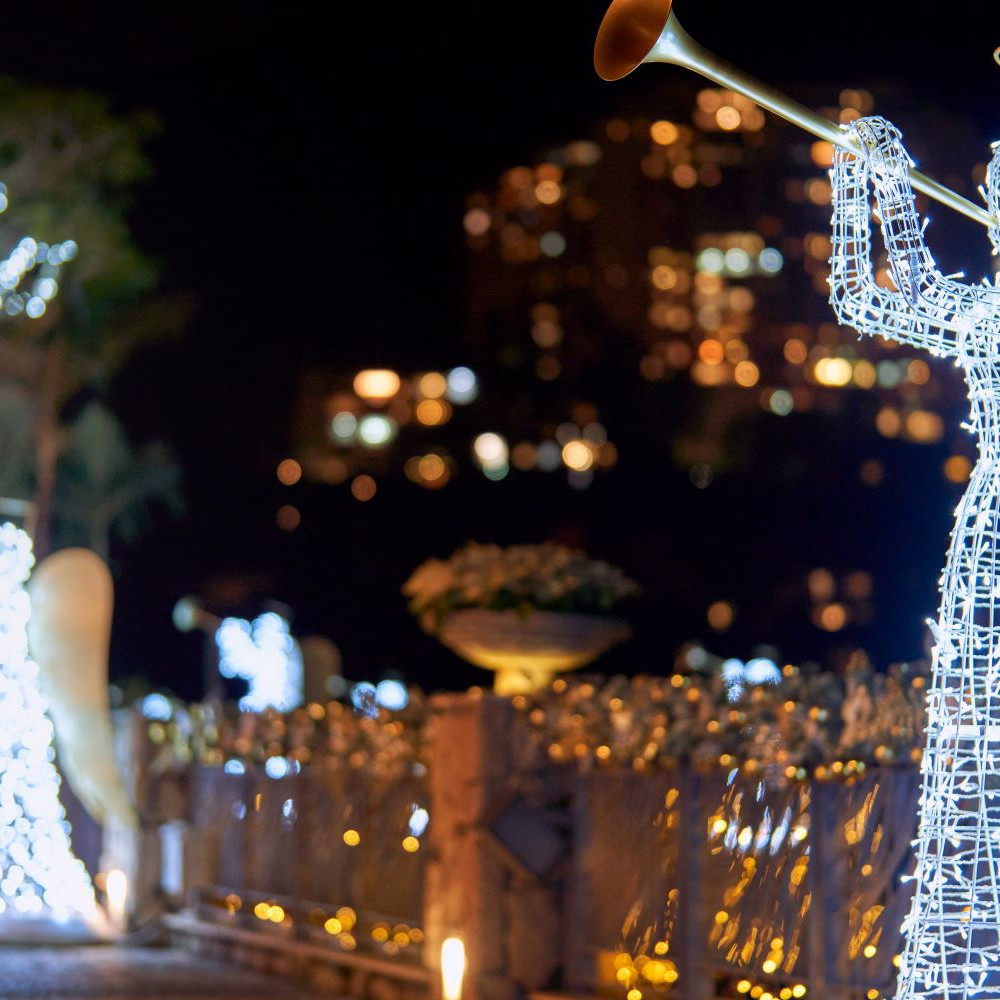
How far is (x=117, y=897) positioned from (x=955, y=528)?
926 cm

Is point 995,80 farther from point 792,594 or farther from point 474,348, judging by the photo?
point 474,348

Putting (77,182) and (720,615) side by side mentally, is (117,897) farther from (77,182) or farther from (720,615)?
(720,615)

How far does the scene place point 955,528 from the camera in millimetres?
3965

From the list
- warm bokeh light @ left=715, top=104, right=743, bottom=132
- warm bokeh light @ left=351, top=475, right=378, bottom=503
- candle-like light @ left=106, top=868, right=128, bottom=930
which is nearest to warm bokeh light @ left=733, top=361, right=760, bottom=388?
warm bokeh light @ left=351, top=475, right=378, bottom=503

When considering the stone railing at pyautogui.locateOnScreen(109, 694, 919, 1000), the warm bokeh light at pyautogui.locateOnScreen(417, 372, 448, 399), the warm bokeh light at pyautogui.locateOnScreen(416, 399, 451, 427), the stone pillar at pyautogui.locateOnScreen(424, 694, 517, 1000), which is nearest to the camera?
the stone railing at pyautogui.locateOnScreen(109, 694, 919, 1000)

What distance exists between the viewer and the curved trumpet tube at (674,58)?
346cm

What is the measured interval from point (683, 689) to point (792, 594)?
20.8 metres

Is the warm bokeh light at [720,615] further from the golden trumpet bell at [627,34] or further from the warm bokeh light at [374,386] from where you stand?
the warm bokeh light at [374,386]

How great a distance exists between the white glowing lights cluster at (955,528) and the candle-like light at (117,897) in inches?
342

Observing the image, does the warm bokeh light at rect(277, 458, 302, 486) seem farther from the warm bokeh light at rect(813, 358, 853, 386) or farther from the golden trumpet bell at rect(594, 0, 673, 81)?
the golden trumpet bell at rect(594, 0, 673, 81)

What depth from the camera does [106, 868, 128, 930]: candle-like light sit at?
1179 centimetres

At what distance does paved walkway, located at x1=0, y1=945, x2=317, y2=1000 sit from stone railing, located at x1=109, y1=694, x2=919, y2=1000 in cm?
39

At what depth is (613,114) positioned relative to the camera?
224ft

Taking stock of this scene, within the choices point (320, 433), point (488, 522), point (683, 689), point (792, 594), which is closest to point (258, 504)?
point (488, 522)
